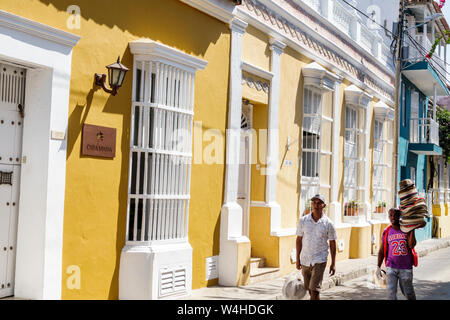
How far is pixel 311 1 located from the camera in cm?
1367

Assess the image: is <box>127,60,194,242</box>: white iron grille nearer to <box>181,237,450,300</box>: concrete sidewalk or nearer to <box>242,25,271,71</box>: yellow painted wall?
<box>181,237,450,300</box>: concrete sidewalk

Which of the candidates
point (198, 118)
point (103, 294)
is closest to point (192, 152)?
point (198, 118)

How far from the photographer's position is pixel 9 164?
649 centimetres

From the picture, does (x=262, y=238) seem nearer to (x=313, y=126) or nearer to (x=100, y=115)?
(x=313, y=126)

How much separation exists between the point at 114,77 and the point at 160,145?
131 cm

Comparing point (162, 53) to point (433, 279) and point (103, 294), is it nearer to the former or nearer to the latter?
point (103, 294)

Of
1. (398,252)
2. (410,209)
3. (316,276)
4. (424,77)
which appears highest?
(424,77)

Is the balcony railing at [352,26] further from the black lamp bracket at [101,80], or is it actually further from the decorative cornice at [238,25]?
the black lamp bracket at [101,80]

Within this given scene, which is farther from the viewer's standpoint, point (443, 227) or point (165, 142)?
point (443, 227)

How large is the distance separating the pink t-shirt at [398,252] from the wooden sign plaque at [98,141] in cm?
380

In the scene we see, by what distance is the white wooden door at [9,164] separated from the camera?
641 cm

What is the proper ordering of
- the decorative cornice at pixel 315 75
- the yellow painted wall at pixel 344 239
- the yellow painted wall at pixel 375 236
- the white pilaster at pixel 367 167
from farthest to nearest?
1. the white pilaster at pixel 367 167
2. the yellow painted wall at pixel 375 236
3. the yellow painted wall at pixel 344 239
4. the decorative cornice at pixel 315 75

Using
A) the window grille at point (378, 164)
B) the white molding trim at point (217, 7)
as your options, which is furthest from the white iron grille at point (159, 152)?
the window grille at point (378, 164)

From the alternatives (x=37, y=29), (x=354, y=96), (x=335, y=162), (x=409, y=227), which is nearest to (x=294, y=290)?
(x=409, y=227)
